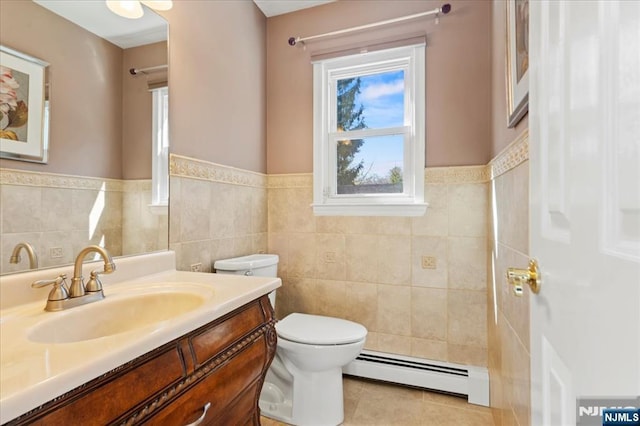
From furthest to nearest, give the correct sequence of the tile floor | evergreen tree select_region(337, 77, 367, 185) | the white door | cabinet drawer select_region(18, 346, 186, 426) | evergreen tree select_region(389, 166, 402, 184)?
evergreen tree select_region(337, 77, 367, 185) → evergreen tree select_region(389, 166, 402, 184) → the tile floor → cabinet drawer select_region(18, 346, 186, 426) → the white door

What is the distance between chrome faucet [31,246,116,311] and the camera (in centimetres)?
83

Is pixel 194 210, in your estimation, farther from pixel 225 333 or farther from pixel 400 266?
pixel 400 266

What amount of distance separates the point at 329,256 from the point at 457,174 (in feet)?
3.26

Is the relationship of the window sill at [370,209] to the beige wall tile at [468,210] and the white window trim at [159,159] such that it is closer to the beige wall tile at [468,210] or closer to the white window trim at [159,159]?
the beige wall tile at [468,210]

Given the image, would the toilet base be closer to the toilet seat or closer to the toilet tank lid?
the toilet seat

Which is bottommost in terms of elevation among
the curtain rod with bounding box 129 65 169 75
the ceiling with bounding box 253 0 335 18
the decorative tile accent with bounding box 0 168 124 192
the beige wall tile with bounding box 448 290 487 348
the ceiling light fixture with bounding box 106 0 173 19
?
the beige wall tile with bounding box 448 290 487 348

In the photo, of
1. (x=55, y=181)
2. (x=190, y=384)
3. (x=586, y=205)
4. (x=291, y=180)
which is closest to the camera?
(x=586, y=205)

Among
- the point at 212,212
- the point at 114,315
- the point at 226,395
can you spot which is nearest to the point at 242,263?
the point at 212,212

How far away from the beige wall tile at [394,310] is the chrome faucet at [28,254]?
1709mm

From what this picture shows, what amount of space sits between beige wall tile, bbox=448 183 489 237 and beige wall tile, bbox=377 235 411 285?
0.30 m

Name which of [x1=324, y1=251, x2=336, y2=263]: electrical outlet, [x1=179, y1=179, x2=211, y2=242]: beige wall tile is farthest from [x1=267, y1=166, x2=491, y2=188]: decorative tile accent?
[x1=179, y1=179, x2=211, y2=242]: beige wall tile

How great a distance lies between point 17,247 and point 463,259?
203 centimetres

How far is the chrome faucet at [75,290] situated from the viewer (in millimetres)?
835

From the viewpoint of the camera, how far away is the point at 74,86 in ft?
3.52
